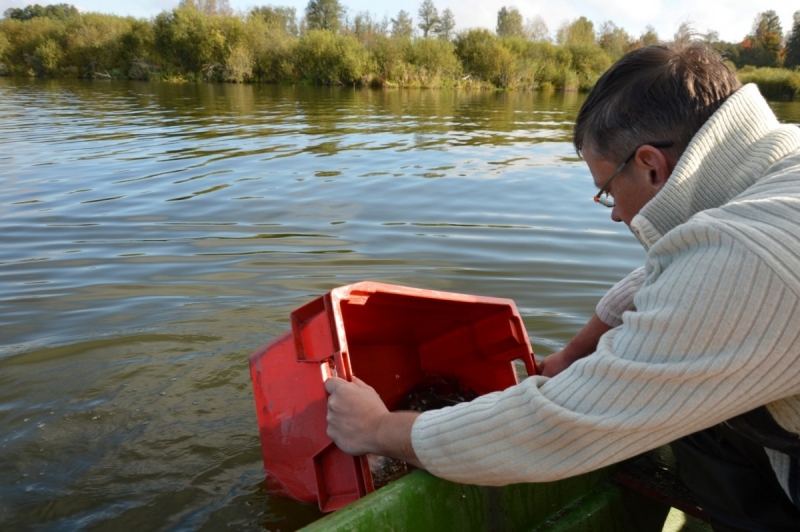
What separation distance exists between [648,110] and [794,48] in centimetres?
5435

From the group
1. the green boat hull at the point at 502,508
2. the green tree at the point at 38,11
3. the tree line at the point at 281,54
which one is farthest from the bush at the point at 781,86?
the green tree at the point at 38,11

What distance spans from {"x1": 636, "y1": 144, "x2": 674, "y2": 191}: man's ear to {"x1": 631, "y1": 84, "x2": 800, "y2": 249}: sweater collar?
0.14 metres

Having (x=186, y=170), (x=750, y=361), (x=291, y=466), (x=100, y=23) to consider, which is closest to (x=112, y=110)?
(x=186, y=170)

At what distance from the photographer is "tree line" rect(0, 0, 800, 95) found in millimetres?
38812

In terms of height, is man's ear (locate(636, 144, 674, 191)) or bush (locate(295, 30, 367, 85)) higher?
bush (locate(295, 30, 367, 85))

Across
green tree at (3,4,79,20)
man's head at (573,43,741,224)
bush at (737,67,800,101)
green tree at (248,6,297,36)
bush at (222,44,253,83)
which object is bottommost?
man's head at (573,43,741,224)

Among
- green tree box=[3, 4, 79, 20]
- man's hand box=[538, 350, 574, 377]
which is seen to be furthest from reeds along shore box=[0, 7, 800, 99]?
green tree box=[3, 4, 79, 20]

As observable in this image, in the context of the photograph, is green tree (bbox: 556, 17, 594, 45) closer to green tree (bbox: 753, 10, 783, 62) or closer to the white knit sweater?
green tree (bbox: 753, 10, 783, 62)

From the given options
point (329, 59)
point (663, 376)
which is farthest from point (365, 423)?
point (329, 59)

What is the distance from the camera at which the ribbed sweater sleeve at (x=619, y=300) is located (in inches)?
98.8

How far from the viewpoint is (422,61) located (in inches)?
1540

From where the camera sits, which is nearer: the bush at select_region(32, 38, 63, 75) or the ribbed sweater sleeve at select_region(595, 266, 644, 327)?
the ribbed sweater sleeve at select_region(595, 266, 644, 327)

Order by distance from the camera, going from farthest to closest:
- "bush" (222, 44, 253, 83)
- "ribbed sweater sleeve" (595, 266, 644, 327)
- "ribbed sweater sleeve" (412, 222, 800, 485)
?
"bush" (222, 44, 253, 83), "ribbed sweater sleeve" (595, 266, 644, 327), "ribbed sweater sleeve" (412, 222, 800, 485)

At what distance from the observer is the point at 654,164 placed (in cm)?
171
